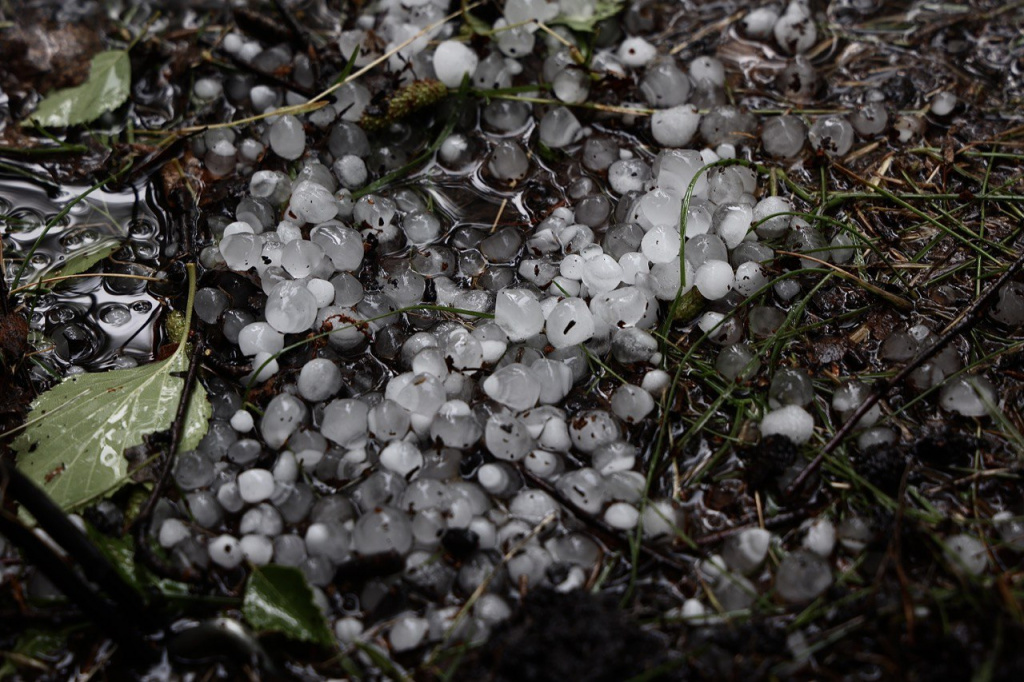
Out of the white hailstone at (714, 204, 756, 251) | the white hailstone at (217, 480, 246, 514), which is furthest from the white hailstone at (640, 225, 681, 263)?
the white hailstone at (217, 480, 246, 514)

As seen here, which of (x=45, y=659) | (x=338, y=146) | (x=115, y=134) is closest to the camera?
(x=45, y=659)

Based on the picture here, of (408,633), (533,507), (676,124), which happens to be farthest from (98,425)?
(676,124)

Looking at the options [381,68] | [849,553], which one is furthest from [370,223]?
[849,553]

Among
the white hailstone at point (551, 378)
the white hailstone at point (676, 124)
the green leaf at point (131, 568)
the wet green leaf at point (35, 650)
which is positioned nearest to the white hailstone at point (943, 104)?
the white hailstone at point (676, 124)

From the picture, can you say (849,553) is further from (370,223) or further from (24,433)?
(24,433)

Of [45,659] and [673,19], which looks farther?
[673,19]
